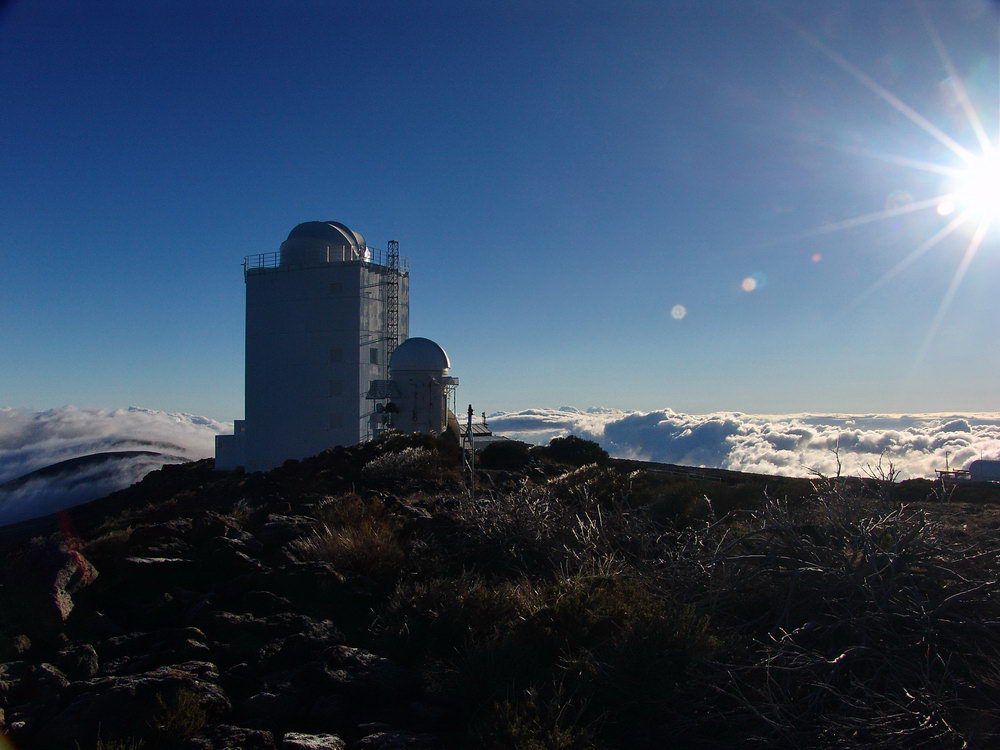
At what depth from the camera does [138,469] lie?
56031 millimetres

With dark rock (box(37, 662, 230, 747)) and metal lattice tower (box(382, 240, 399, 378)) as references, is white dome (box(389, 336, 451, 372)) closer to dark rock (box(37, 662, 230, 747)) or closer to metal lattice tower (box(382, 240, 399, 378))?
metal lattice tower (box(382, 240, 399, 378))

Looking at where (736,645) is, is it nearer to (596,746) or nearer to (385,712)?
(596,746)

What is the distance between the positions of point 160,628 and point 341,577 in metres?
1.43

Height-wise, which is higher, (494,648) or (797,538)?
(797,538)

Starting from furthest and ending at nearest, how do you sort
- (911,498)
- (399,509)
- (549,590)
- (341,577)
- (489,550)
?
(911,498) → (399,509) → (489,550) → (341,577) → (549,590)

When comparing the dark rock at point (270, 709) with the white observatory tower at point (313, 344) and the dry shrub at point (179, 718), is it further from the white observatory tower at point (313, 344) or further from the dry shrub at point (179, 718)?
the white observatory tower at point (313, 344)

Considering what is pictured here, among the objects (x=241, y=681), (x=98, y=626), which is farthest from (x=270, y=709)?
(x=98, y=626)

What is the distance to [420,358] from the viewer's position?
81.7 feet

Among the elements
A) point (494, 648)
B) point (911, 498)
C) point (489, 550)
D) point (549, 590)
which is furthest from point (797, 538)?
point (911, 498)

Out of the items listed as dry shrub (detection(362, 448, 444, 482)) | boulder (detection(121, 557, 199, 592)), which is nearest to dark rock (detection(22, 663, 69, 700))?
boulder (detection(121, 557, 199, 592))

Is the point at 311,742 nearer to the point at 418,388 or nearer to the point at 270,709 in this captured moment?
the point at 270,709

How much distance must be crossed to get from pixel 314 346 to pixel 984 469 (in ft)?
89.1

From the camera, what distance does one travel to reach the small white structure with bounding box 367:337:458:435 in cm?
2459

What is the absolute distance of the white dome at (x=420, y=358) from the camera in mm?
24859
